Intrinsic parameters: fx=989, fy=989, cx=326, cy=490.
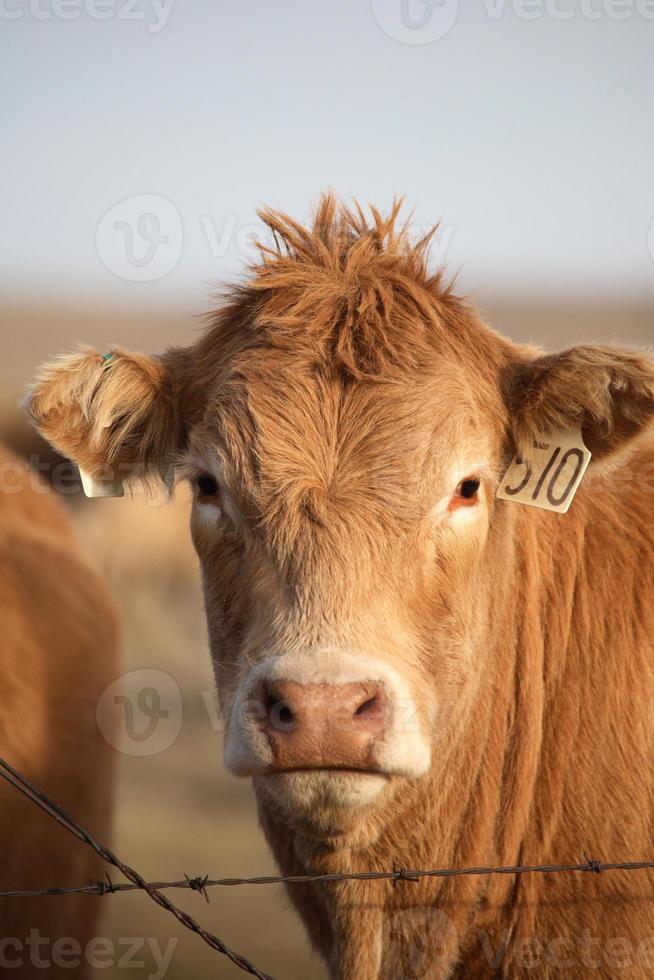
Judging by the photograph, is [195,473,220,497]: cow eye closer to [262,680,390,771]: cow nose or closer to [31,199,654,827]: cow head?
[31,199,654,827]: cow head

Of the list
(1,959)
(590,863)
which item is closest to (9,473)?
(1,959)

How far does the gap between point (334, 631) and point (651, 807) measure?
1.39m

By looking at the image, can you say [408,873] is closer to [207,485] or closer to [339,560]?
[339,560]

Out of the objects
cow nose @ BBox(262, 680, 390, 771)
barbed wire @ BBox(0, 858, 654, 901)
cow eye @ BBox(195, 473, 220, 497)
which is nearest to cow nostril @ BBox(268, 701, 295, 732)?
cow nose @ BBox(262, 680, 390, 771)

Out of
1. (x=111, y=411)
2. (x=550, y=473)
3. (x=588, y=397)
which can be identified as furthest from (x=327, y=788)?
(x=111, y=411)

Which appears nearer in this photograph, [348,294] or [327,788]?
[327,788]

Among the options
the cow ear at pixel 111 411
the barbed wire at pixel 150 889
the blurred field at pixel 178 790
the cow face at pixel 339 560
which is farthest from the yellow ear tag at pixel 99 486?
the barbed wire at pixel 150 889

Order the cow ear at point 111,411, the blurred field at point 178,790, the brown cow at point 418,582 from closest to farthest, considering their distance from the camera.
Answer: the brown cow at point 418,582 → the cow ear at point 111,411 → the blurred field at point 178,790

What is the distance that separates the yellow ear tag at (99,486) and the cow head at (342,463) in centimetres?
6

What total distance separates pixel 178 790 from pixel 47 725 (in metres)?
5.49

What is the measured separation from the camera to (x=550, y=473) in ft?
11.3

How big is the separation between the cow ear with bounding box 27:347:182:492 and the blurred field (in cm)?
23

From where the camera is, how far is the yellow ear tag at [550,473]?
3.42 metres

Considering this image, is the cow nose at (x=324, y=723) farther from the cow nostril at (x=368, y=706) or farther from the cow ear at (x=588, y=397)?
the cow ear at (x=588, y=397)
